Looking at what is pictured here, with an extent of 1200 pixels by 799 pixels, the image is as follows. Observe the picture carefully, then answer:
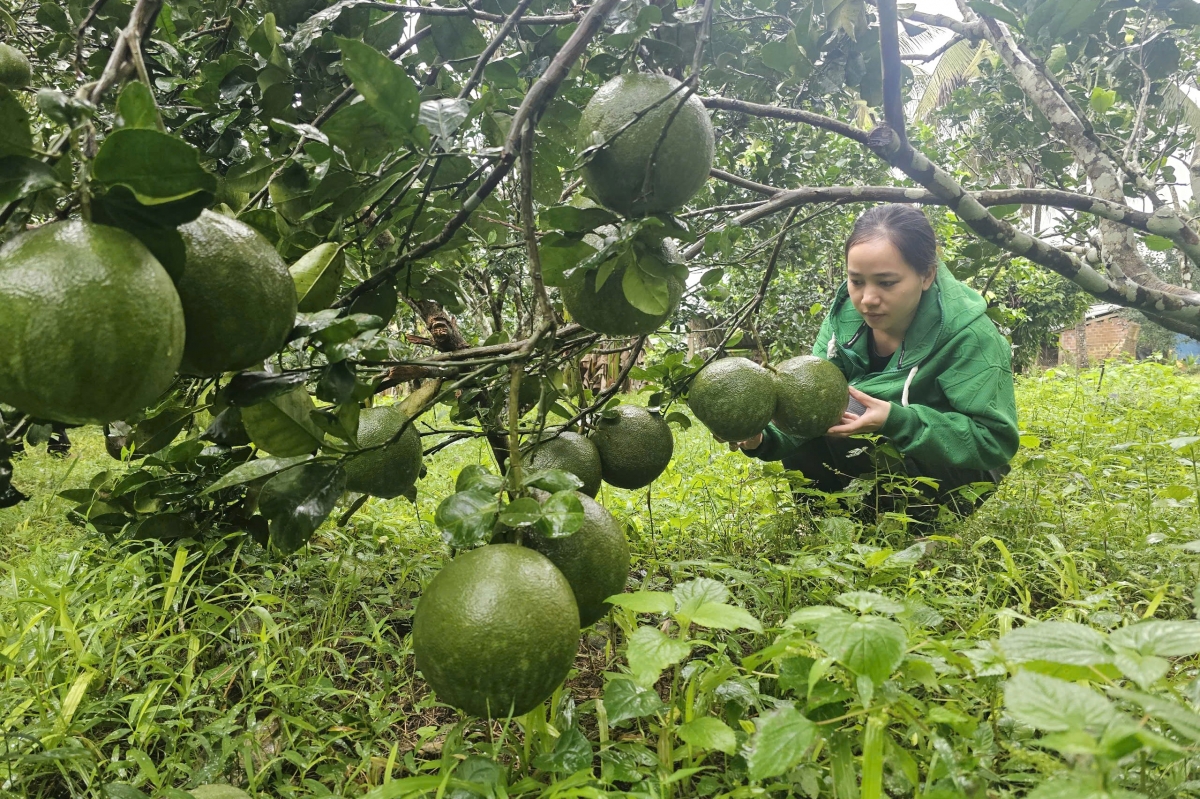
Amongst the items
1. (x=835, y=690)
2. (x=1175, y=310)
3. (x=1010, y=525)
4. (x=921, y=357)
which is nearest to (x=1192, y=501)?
(x=1010, y=525)

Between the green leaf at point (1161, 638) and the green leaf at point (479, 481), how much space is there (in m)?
0.76

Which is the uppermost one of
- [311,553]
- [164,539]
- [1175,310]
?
[1175,310]

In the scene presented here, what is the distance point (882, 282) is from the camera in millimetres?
2607

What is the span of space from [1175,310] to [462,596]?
2324 mm

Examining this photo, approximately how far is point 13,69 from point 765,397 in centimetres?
161

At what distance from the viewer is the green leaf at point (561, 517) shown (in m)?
0.87

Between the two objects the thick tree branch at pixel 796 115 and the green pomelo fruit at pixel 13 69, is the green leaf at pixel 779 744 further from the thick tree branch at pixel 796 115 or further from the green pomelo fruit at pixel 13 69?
the green pomelo fruit at pixel 13 69

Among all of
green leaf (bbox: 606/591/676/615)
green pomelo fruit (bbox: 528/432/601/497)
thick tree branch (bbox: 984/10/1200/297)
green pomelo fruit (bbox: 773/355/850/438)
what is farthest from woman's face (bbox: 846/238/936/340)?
green leaf (bbox: 606/591/676/615)

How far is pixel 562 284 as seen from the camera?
1.17 m

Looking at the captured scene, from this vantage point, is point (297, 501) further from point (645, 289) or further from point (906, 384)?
point (906, 384)

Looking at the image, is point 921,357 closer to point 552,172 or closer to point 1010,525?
point 1010,525

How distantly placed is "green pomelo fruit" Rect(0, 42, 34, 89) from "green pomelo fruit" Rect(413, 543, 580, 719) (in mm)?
1083

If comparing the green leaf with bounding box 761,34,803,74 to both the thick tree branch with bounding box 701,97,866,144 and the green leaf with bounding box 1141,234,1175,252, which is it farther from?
the green leaf with bounding box 1141,234,1175,252

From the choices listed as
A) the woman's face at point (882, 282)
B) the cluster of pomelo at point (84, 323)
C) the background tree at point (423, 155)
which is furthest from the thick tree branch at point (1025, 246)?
the cluster of pomelo at point (84, 323)
